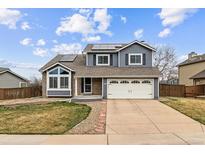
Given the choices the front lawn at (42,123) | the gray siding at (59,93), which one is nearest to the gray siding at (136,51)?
the gray siding at (59,93)

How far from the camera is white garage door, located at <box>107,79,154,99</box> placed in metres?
26.8

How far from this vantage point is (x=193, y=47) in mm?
47938

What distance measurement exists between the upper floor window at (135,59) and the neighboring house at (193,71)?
10.3m

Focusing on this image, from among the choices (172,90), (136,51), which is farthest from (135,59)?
(172,90)

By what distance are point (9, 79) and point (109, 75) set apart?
19.2m

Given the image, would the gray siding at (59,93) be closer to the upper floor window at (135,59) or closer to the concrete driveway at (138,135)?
the upper floor window at (135,59)

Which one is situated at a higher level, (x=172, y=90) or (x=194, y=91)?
(x=172, y=90)

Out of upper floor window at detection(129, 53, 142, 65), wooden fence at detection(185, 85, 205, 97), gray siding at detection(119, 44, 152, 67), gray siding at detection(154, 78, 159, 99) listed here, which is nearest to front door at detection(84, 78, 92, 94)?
gray siding at detection(119, 44, 152, 67)

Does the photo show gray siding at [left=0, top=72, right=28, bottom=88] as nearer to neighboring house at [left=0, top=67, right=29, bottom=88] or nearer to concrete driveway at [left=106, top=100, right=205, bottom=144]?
neighboring house at [left=0, top=67, right=29, bottom=88]

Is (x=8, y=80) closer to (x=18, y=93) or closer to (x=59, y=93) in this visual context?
(x=18, y=93)

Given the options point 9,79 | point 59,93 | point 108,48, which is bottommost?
point 59,93

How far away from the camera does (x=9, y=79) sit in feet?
131

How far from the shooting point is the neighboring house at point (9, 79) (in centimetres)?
3860
